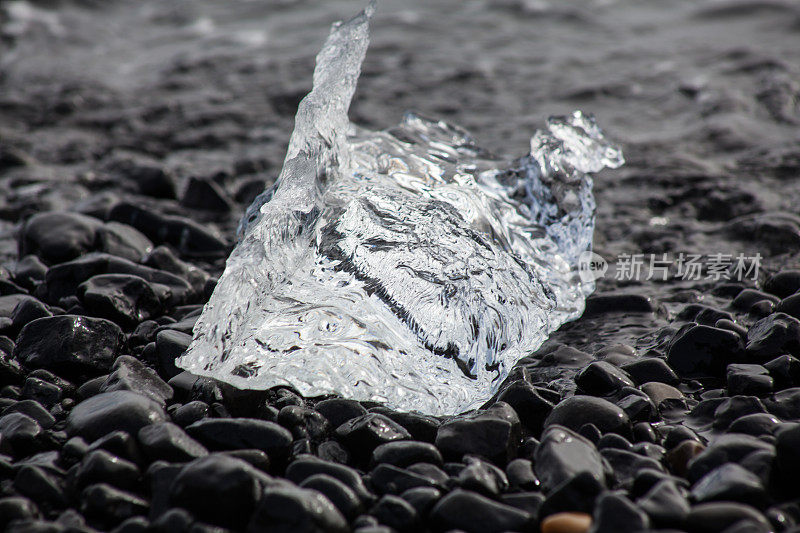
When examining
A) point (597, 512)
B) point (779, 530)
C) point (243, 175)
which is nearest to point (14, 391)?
point (597, 512)

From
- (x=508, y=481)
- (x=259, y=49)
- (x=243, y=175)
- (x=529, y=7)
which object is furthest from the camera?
(x=529, y=7)

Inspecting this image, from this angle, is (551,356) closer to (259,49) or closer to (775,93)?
(775,93)

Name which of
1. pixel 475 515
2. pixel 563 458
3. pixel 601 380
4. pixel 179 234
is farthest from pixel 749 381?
pixel 179 234

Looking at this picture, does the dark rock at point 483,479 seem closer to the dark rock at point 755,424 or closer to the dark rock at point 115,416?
the dark rock at point 755,424

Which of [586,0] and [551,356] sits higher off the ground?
[586,0]

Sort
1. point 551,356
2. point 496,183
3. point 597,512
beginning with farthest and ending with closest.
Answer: point 496,183 < point 551,356 < point 597,512

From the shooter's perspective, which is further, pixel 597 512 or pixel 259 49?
pixel 259 49

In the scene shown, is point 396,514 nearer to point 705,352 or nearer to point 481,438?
point 481,438
